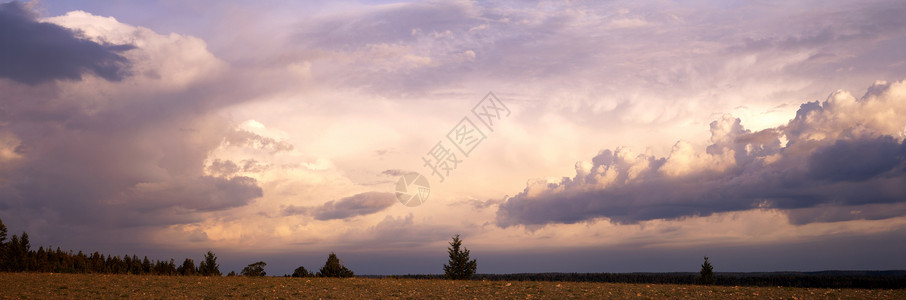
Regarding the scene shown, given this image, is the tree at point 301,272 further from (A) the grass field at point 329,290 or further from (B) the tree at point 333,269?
(A) the grass field at point 329,290

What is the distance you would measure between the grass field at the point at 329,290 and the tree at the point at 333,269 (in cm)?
2514

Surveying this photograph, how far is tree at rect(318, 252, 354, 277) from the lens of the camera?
74.3 m

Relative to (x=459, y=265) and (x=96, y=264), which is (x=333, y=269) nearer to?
(x=459, y=265)

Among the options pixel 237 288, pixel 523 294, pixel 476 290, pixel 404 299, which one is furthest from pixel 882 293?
pixel 237 288

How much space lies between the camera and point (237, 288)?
142 feet

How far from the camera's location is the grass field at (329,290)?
39.7 m

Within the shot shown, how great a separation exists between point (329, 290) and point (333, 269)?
3286cm

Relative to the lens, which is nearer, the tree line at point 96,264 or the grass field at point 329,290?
the grass field at point 329,290

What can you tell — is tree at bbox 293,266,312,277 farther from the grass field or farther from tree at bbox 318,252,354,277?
the grass field

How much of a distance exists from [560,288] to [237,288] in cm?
2401

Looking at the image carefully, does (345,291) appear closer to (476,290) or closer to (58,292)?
(476,290)

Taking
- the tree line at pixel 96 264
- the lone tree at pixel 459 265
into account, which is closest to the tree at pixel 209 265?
the tree line at pixel 96 264

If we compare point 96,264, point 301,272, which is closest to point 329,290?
point 301,272

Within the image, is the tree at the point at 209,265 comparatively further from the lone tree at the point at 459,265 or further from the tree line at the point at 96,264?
the lone tree at the point at 459,265
